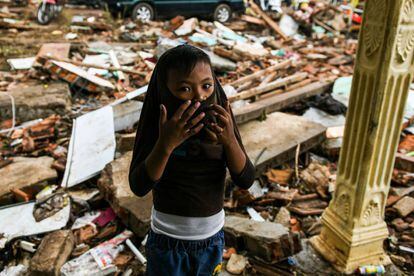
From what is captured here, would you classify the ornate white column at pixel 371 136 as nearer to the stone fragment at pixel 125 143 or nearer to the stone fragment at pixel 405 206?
the stone fragment at pixel 405 206

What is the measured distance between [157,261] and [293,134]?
3882 mm

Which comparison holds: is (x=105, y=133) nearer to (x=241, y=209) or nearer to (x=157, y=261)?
(x=241, y=209)

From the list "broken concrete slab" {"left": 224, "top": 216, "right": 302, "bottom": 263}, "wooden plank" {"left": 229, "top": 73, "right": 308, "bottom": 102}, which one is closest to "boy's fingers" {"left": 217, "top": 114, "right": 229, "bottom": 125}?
"broken concrete slab" {"left": 224, "top": 216, "right": 302, "bottom": 263}

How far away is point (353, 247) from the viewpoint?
10.5 ft

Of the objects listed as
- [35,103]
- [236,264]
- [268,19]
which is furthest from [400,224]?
[268,19]

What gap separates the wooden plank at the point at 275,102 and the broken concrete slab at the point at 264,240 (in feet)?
7.61

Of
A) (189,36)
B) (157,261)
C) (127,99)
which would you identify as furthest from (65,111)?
(189,36)

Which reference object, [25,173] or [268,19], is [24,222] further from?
[268,19]

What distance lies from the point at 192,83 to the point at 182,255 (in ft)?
2.72

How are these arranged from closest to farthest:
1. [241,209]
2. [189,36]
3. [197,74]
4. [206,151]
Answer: [197,74], [206,151], [241,209], [189,36]

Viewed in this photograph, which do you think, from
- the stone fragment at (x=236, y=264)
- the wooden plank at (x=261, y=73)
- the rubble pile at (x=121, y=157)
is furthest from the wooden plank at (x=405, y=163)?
the wooden plank at (x=261, y=73)

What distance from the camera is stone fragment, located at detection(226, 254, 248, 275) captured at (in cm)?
333

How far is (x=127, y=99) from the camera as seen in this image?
616 centimetres

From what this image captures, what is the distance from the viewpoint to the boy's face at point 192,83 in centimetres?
167
